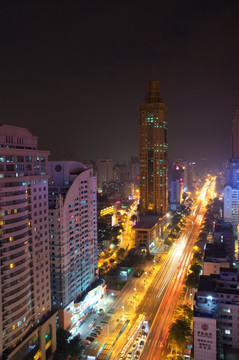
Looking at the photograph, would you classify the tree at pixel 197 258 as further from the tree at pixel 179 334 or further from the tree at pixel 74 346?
the tree at pixel 74 346

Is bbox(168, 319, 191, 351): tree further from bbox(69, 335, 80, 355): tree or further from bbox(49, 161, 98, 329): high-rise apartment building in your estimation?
bbox(49, 161, 98, 329): high-rise apartment building

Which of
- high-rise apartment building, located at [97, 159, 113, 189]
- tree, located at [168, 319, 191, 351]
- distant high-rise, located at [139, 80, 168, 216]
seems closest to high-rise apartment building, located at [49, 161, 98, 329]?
tree, located at [168, 319, 191, 351]

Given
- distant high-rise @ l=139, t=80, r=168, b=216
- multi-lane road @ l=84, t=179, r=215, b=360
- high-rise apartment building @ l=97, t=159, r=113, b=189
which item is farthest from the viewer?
high-rise apartment building @ l=97, t=159, r=113, b=189

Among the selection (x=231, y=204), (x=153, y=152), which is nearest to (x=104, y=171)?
(x=153, y=152)

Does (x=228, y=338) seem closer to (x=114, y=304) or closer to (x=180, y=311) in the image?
(x=180, y=311)

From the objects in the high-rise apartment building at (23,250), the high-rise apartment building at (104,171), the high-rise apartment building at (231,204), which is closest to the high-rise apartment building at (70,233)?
the high-rise apartment building at (23,250)
